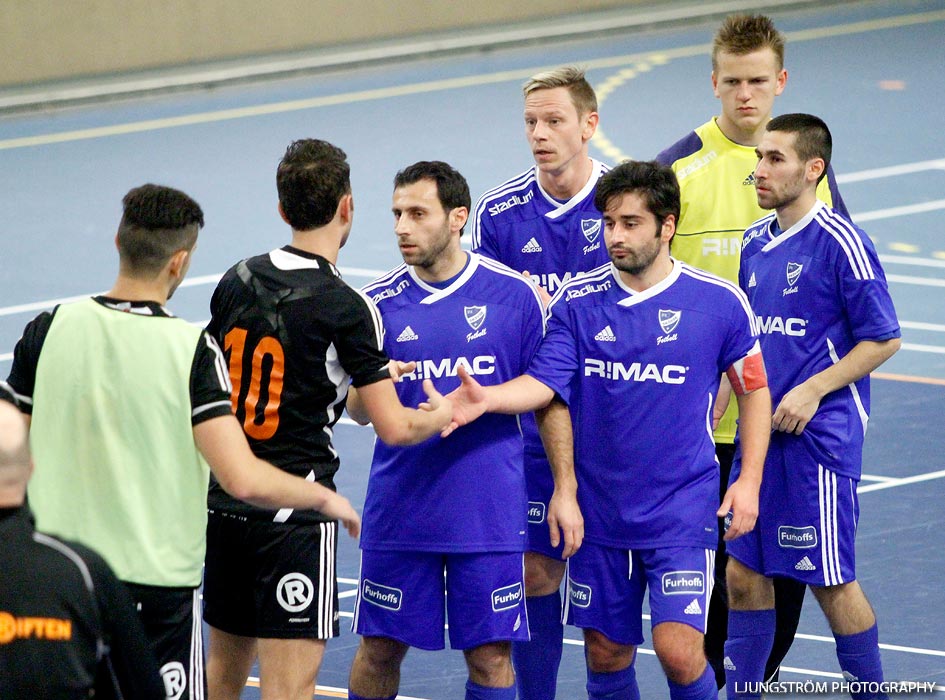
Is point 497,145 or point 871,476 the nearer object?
point 871,476

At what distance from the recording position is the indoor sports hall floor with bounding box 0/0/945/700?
326 inches

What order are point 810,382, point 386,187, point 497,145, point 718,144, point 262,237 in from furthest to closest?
point 497,145
point 386,187
point 262,237
point 718,144
point 810,382

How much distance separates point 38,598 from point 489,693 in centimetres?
272

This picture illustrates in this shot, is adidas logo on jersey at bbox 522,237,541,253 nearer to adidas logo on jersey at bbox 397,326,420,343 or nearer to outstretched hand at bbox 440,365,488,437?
adidas logo on jersey at bbox 397,326,420,343

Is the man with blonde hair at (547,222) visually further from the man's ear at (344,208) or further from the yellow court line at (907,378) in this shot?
the yellow court line at (907,378)

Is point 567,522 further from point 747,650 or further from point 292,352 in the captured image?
point 292,352

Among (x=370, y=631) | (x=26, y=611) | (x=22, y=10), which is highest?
(x=22, y=10)

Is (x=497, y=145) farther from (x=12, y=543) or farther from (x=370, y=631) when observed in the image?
(x=12, y=543)

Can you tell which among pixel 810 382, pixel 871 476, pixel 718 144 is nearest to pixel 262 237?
pixel 871 476

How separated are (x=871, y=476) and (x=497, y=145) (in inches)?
327

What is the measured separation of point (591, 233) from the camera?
6.81 meters

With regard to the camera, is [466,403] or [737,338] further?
[737,338]

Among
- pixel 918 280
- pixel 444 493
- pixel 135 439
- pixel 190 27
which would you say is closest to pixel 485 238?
pixel 444 493

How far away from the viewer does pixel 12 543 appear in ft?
11.6
